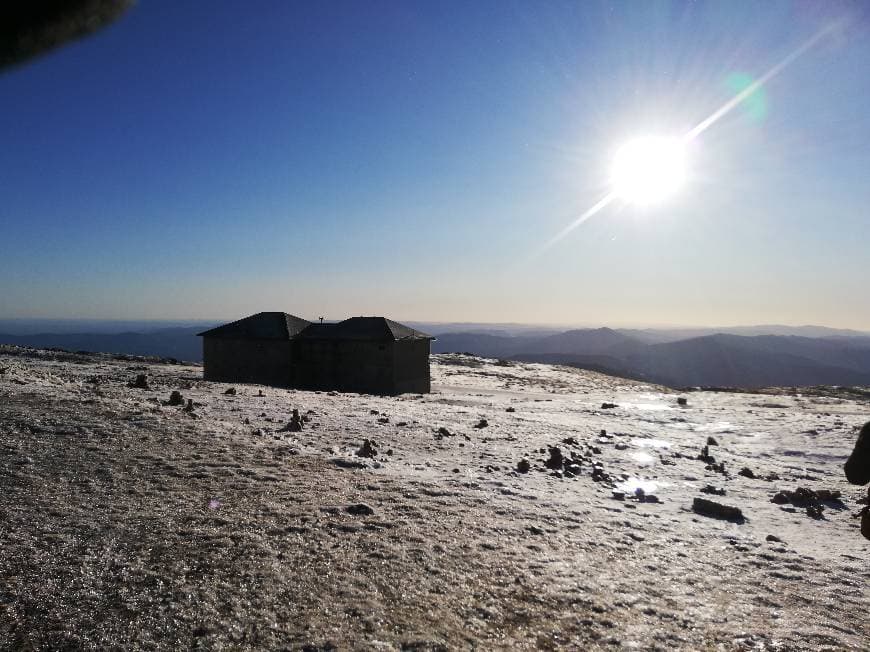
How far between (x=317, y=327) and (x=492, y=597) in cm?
2267

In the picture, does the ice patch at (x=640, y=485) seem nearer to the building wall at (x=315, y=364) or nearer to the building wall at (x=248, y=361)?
the building wall at (x=315, y=364)

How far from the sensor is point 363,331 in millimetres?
24875

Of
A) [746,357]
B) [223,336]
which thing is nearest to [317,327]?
[223,336]

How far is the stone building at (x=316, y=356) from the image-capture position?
24109 mm

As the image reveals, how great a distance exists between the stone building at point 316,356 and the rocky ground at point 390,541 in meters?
12.7

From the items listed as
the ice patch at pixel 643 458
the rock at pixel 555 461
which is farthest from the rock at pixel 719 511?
the ice patch at pixel 643 458

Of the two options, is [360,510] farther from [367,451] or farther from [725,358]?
[725,358]

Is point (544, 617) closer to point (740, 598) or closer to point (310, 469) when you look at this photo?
point (740, 598)

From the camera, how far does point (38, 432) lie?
27.4 ft

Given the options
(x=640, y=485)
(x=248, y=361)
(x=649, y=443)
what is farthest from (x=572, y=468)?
(x=248, y=361)

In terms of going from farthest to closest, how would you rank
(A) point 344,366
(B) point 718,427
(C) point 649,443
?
(A) point 344,366 → (B) point 718,427 → (C) point 649,443

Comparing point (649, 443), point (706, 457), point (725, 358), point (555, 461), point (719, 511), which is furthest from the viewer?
point (725, 358)

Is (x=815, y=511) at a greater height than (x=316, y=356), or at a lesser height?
lesser

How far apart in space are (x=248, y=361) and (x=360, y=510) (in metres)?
20.3
